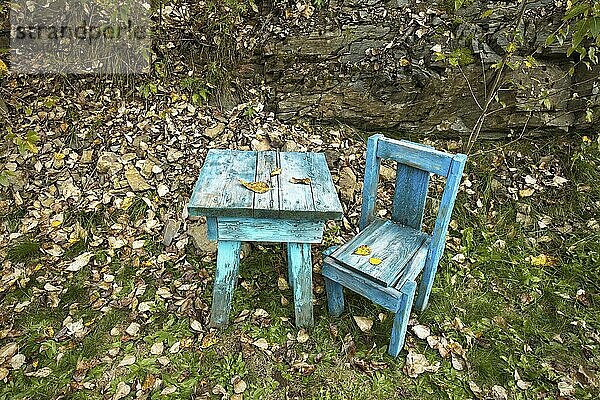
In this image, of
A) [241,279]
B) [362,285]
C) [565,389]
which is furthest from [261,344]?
[565,389]

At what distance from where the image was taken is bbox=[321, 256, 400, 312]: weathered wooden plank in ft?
7.21

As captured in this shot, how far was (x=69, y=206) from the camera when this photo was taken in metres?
3.24

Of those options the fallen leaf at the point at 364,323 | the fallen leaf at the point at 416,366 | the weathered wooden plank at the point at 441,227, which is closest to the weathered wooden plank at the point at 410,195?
the weathered wooden plank at the point at 441,227

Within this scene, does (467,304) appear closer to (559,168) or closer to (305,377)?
(305,377)

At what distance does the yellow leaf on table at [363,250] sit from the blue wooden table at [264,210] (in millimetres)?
286

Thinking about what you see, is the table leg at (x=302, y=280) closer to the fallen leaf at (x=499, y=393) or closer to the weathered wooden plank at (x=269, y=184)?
the weathered wooden plank at (x=269, y=184)

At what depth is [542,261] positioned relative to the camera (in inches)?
120

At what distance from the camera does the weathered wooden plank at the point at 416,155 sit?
216 centimetres

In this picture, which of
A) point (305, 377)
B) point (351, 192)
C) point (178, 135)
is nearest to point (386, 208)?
point (351, 192)

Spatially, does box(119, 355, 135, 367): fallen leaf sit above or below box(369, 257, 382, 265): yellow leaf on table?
below

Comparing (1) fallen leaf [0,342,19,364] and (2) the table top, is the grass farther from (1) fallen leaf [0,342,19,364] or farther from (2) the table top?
(2) the table top

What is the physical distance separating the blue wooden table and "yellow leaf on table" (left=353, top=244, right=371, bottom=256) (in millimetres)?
286

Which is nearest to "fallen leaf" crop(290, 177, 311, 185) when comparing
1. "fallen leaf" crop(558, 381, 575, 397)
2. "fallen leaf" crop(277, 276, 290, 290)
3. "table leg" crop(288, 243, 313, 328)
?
"table leg" crop(288, 243, 313, 328)

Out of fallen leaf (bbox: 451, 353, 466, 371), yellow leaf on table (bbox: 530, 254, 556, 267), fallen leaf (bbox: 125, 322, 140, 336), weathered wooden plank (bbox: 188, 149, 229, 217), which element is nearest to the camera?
weathered wooden plank (bbox: 188, 149, 229, 217)
